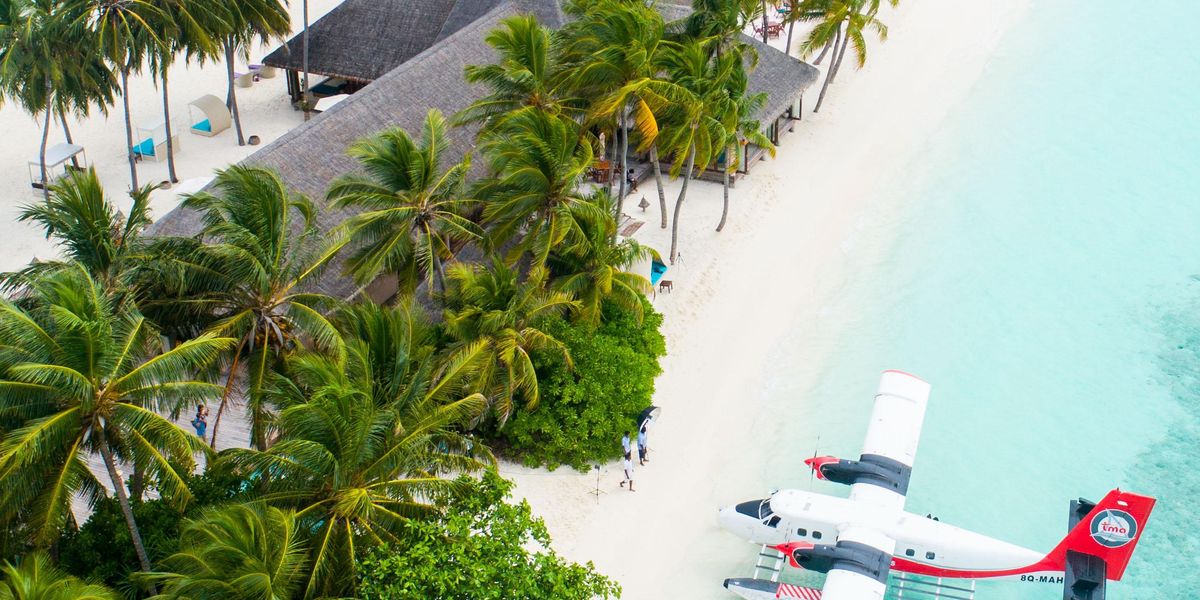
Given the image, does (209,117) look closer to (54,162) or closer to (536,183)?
(54,162)

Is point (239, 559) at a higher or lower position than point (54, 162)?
lower

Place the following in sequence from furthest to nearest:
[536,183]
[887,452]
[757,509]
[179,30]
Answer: [179,30], [536,183], [887,452], [757,509]

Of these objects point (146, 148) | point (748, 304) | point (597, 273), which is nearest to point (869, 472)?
Result: point (597, 273)

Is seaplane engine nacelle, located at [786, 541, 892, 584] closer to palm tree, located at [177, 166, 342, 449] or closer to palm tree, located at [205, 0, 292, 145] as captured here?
palm tree, located at [177, 166, 342, 449]

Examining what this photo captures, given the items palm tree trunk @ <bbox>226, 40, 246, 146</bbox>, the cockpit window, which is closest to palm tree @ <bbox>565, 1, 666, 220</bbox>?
the cockpit window

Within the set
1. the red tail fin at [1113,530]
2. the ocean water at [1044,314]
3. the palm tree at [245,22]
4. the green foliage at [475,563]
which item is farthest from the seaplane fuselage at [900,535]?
the palm tree at [245,22]

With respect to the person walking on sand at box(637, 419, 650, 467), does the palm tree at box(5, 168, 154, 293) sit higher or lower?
higher

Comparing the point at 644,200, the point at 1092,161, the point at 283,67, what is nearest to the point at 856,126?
the point at 1092,161
